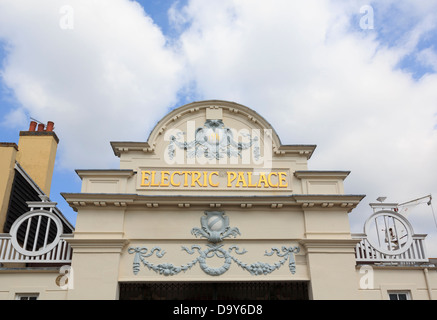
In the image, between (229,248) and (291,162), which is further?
(291,162)

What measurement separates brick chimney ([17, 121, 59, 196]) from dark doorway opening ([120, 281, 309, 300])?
911 centimetres

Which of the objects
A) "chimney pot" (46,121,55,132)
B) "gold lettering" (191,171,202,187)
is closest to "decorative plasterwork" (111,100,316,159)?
"gold lettering" (191,171,202,187)

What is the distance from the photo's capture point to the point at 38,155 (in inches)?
771

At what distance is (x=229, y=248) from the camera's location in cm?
1266

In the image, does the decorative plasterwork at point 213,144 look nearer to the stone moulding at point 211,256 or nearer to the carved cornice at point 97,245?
the stone moulding at point 211,256

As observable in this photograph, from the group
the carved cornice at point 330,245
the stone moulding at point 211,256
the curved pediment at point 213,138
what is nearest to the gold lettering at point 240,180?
the curved pediment at point 213,138

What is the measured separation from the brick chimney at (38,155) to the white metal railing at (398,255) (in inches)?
598

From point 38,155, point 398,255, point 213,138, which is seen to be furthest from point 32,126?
point 398,255

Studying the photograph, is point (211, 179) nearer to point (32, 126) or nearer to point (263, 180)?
point (263, 180)

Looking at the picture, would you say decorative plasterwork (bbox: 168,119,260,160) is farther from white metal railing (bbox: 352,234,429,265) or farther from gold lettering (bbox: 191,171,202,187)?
white metal railing (bbox: 352,234,429,265)

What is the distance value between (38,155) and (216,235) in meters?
12.0

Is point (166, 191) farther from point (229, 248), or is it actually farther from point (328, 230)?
point (328, 230)
